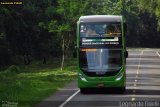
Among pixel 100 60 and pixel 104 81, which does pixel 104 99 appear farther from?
pixel 100 60

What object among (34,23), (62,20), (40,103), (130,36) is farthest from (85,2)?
(130,36)

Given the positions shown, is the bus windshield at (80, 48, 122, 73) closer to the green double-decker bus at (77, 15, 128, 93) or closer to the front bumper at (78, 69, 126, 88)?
the green double-decker bus at (77, 15, 128, 93)

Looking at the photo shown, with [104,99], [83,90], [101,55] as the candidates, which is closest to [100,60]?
[101,55]

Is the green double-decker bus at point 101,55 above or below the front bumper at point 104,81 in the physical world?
above

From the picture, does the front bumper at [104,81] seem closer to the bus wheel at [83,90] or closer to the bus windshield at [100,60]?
the bus windshield at [100,60]

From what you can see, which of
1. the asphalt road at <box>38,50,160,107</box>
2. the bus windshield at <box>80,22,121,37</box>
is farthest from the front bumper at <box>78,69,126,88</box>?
the bus windshield at <box>80,22,121,37</box>

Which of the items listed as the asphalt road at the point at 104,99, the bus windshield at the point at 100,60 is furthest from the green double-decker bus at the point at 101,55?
the asphalt road at the point at 104,99

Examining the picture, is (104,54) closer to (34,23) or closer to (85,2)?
(85,2)

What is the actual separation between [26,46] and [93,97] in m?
42.9

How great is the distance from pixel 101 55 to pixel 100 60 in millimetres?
288

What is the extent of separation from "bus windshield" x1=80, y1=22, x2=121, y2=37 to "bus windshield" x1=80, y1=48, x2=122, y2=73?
0.89 metres

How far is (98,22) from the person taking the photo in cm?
3162

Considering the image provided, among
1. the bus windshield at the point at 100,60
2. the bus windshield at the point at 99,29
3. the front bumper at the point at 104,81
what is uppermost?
the bus windshield at the point at 99,29

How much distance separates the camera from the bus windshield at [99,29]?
103ft
